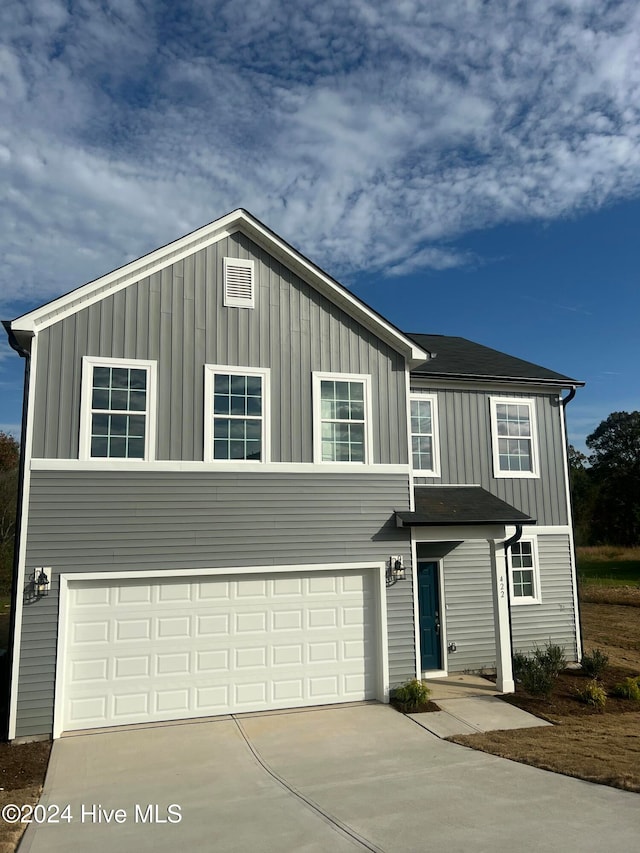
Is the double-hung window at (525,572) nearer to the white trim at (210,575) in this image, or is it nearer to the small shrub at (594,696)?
the small shrub at (594,696)

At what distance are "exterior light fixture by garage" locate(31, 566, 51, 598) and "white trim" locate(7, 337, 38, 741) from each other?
154 mm

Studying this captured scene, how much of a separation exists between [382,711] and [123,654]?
13.8 feet

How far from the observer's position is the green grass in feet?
98.2

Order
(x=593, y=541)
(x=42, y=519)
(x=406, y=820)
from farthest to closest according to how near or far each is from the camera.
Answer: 1. (x=593, y=541)
2. (x=42, y=519)
3. (x=406, y=820)

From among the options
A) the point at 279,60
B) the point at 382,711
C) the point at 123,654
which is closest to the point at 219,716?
the point at 123,654

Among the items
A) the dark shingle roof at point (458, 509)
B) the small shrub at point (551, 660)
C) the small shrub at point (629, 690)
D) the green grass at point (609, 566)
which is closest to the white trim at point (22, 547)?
the dark shingle roof at point (458, 509)

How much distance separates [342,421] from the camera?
36.9 ft

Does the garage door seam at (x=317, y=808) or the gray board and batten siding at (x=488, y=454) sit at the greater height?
the gray board and batten siding at (x=488, y=454)

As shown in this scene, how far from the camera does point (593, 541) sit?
54.2 metres

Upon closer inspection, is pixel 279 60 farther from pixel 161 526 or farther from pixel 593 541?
pixel 593 541

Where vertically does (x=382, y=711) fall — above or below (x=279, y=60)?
below

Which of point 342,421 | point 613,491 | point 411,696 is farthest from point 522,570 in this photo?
point 613,491

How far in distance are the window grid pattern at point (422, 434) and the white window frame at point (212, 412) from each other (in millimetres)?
3902

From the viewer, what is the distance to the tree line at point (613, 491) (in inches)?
2121
